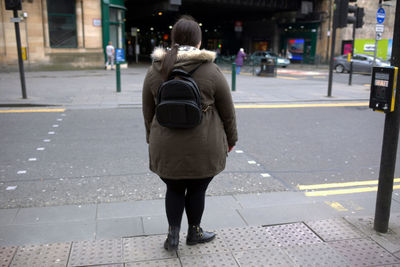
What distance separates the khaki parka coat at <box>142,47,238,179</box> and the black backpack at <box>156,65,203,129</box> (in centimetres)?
7

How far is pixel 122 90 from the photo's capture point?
524 inches

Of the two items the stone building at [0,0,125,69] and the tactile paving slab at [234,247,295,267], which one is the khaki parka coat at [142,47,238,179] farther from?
the stone building at [0,0,125,69]

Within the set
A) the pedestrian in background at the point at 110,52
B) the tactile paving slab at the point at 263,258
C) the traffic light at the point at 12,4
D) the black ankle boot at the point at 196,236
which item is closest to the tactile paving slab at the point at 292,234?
the tactile paving slab at the point at 263,258

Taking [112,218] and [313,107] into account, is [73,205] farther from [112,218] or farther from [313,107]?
[313,107]

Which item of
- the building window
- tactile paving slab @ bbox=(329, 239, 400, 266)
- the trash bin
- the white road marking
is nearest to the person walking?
tactile paving slab @ bbox=(329, 239, 400, 266)

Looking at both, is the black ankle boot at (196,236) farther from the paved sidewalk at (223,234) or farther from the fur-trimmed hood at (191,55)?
the fur-trimmed hood at (191,55)

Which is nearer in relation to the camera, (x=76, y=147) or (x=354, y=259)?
(x=354, y=259)

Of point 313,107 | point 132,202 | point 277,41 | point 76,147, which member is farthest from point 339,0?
point 277,41

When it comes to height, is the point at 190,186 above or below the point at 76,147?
above

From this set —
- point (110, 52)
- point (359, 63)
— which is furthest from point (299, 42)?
point (110, 52)

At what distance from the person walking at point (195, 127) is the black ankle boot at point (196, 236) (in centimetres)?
43

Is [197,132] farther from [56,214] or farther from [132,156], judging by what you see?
[132,156]

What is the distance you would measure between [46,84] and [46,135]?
8.45 meters

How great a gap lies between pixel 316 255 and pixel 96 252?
5.71ft
